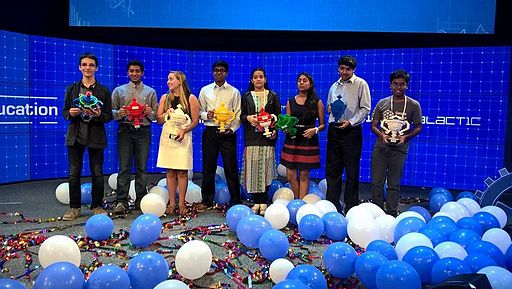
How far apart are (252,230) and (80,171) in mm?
1878

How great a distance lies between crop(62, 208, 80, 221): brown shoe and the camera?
4195 mm

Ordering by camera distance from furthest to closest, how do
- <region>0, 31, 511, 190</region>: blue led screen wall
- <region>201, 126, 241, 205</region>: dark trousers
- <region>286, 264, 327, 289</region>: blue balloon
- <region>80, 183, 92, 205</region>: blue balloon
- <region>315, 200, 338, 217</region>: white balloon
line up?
<region>0, 31, 511, 190</region>: blue led screen wall → <region>80, 183, 92, 205</region>: blue balloon → <region>201, 126, 241, 205</region>: dark trousers → <region>315, 200, 338, 217</region>: white balloon → <region>286, 264, 327, 289</region>: blue balloon

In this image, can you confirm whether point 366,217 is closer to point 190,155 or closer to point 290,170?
point 290,170

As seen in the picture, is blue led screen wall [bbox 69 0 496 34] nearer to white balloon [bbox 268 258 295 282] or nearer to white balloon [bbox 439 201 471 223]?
white balloon [bbox 439 201 471 223]

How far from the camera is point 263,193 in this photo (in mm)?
4406

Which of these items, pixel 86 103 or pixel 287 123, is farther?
pixel 287 123

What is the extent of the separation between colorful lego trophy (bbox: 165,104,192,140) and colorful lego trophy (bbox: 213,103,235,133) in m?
0.29

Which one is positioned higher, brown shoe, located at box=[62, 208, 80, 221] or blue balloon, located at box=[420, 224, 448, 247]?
blue balloon, located at box=[420, 224, 448, 247]

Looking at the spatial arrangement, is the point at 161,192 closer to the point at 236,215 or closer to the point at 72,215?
the point at 72,215

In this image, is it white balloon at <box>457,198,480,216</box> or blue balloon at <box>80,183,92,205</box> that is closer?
white balloon at <box>457,198,480,216</box>

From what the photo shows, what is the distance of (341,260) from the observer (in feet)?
9.03

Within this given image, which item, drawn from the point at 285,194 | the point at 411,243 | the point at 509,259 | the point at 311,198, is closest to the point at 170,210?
the point at 285,194

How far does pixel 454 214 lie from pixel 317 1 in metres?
3.73

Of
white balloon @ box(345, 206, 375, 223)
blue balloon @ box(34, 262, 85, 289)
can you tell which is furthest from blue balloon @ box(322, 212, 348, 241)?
blue balloon @ box(34, 262, 85, 289)
